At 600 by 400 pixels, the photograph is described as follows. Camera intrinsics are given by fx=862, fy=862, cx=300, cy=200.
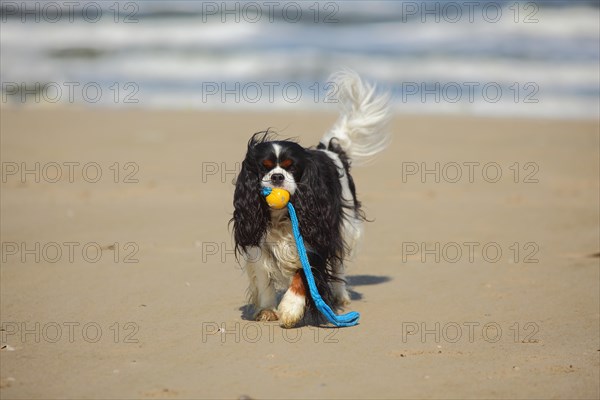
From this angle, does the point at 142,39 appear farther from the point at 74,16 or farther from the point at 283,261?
the point at 283,261

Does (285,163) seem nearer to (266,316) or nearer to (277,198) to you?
(277,198)

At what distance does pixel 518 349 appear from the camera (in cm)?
462

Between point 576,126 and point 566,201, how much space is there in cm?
557

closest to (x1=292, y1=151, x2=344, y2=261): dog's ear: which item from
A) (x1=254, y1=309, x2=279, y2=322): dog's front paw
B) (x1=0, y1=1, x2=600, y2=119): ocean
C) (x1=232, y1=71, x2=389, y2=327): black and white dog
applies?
(x1=232, y1=71, x2=389, y2=327): black and white dog

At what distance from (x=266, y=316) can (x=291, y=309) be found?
10.5 inches

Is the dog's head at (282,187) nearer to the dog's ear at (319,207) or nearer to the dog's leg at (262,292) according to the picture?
the dog's ear at (319,207)

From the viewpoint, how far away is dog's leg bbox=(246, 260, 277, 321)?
5172 mm

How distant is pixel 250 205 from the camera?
4926mm

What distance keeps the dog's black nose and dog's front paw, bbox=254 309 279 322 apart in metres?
0.84

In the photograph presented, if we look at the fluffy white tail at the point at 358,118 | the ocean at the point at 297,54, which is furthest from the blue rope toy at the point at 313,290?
the ocean at the point at 297,54

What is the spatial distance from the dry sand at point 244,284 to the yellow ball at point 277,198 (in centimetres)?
74

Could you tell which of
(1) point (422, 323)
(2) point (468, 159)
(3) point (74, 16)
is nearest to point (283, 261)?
(1) point (422, 323)

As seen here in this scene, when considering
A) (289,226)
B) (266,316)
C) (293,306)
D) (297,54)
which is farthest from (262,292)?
(297,54)

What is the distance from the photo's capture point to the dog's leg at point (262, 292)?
17.0ft
